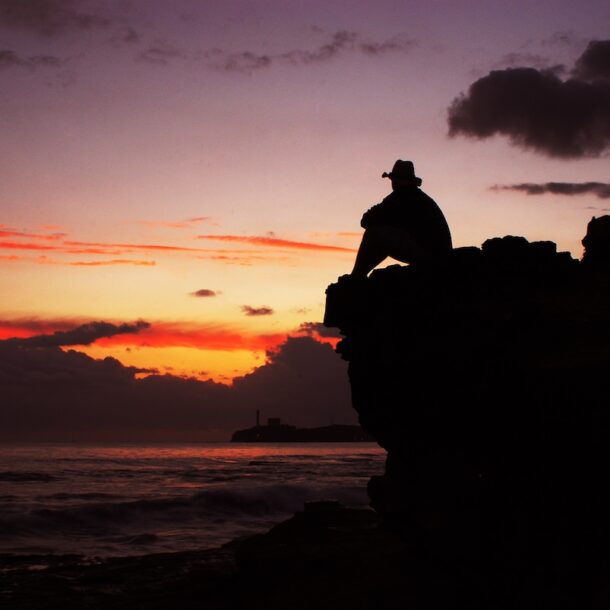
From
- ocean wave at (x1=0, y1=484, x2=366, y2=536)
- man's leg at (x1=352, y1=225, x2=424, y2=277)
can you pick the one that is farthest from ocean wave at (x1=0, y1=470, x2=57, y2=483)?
man's leg at (x1=352, y1=225, x2=424, y2=277)

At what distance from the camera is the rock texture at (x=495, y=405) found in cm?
488

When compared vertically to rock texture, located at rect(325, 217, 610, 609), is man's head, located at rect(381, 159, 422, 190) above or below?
above

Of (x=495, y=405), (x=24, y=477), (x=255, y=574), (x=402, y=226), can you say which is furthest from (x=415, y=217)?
(x=24, y=477)

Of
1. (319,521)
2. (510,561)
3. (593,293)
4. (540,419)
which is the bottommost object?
(319,521)

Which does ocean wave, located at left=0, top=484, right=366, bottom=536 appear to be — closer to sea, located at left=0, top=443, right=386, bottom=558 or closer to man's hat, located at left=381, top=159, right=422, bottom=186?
sea, located at left=0, top=443, right=386, bottom=558

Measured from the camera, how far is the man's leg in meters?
7.54

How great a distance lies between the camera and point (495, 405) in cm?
571

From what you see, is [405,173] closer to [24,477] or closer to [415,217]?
[415,217]

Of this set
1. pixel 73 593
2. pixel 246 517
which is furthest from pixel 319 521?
pixel 246 517

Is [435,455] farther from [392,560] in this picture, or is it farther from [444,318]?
[392,560]

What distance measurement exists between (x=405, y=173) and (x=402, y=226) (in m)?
0.66

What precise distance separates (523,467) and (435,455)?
152 cm

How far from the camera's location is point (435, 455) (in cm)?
688

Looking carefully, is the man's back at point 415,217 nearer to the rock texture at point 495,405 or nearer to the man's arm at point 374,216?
the man's arm at point 374,216
